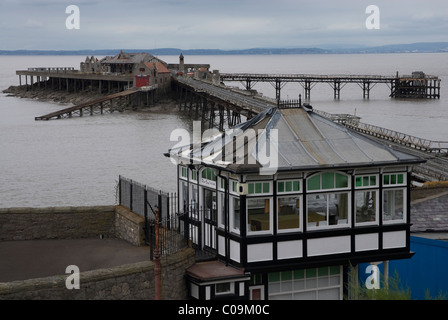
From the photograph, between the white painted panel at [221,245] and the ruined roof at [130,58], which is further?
the ruined roof at [130,58]

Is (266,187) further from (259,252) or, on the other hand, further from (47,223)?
(47,223)

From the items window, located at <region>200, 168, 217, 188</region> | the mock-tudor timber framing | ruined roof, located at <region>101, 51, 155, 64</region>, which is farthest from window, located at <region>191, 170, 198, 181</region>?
ruined roof, located at <region>101, 51, 155, 64</region>

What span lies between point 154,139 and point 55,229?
1641 inches

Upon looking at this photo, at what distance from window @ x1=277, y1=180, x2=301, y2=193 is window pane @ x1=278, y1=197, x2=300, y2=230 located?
0.17 metres

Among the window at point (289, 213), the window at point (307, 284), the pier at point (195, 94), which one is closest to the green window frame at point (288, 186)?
the window at point (289, 213)

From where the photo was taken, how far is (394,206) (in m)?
13.8

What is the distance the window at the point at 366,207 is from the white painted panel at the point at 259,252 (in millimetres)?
1694

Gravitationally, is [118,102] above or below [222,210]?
below

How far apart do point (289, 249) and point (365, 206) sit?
1.62 metres

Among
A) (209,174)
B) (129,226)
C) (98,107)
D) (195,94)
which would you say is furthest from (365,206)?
(98,107)

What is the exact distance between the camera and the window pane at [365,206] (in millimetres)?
13570

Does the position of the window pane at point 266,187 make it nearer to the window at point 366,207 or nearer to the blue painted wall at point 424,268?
the window at point 366,207

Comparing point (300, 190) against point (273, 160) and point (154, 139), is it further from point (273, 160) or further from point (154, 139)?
point (154, 139)
